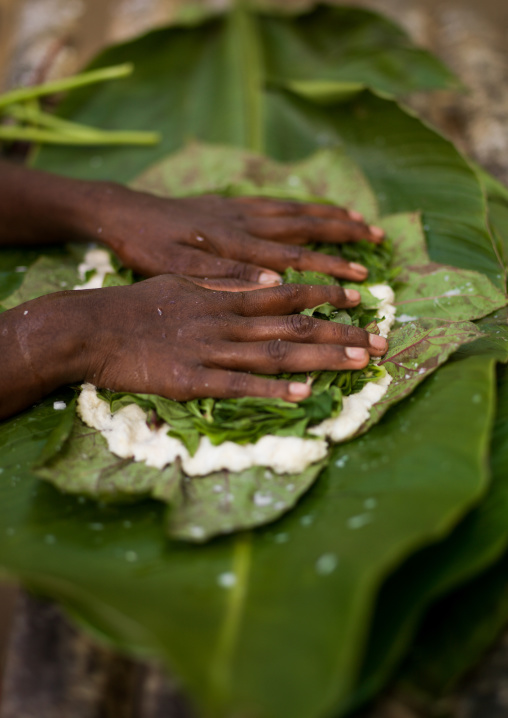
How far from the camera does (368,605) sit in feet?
2.97

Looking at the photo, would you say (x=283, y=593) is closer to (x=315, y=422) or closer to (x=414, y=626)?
(x=414, y=626)

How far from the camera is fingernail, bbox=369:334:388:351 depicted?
4.65 ft

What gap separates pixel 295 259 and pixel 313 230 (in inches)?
6.2

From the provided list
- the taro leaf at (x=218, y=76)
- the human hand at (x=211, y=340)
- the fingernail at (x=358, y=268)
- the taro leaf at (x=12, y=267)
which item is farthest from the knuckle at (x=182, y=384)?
the taro leaf at (x=218, y=76)

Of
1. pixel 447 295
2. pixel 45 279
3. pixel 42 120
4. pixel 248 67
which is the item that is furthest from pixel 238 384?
pixel 248 67

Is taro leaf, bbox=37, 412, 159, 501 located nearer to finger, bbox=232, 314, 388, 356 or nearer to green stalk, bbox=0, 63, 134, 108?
finger, bbox=232, 314, 388, 356

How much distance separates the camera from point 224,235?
1.74 metres

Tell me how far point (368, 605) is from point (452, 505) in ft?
0.80

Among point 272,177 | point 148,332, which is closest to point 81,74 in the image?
point 272,177

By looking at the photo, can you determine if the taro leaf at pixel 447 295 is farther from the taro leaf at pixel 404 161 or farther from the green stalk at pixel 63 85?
Answer: the green stalk at pixel 63 85

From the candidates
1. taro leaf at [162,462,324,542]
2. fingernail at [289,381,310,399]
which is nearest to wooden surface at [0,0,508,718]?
taro leaf at [162,462,324,542]

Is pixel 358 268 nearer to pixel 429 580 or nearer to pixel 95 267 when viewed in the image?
pixel 95 267

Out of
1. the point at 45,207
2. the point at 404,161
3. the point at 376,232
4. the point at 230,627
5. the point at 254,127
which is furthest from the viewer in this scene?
the point at 254,127

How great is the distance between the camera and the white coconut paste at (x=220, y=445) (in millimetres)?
1235
